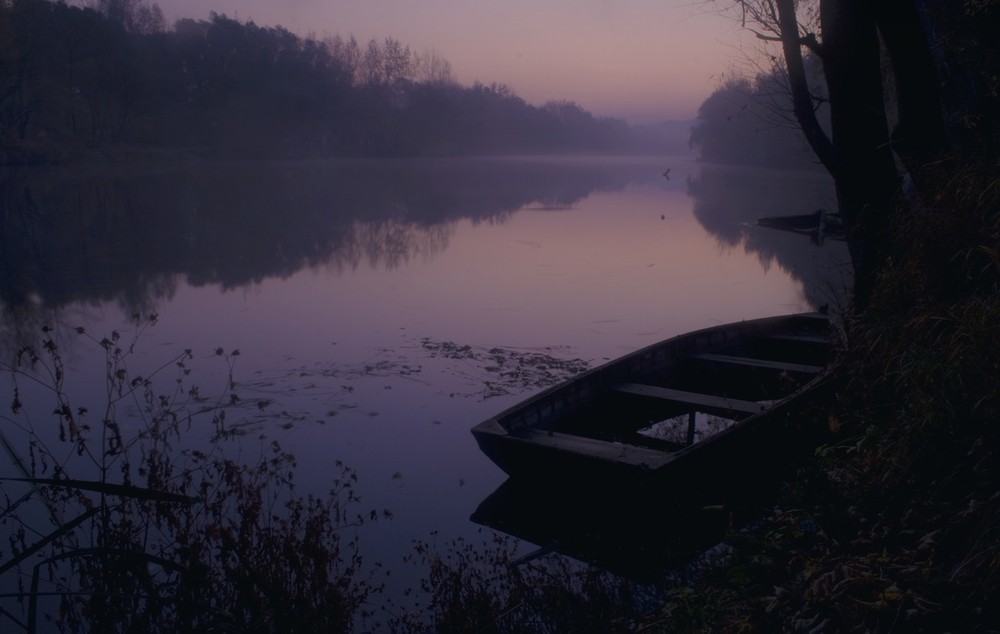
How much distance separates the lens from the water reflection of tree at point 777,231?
51.9 ft

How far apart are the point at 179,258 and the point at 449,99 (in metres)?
91.7

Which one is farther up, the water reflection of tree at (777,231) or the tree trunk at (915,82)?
the tree trunk at (915,82)

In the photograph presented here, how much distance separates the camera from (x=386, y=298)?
44.8ft

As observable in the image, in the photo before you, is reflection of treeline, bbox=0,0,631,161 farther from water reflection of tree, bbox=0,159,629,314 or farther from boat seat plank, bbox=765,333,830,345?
boat seat plank, bbox=765,333,830,345

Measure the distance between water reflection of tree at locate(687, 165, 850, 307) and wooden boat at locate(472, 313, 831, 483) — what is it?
129 centimetres

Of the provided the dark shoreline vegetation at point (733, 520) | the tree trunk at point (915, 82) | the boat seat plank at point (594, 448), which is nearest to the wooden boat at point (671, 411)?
the boat seat plank at point (594, 448)

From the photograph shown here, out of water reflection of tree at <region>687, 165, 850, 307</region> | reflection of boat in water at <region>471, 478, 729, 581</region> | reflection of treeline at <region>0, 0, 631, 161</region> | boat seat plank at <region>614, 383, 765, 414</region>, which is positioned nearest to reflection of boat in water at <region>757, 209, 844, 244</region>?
water reflection of tree at <region>687, 165, 850, 307</region>

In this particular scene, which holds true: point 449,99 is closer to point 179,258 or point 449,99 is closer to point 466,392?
point 179,258

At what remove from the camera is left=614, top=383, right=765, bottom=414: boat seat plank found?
23.3ft

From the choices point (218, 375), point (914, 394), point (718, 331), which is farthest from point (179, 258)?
point (914, 394)

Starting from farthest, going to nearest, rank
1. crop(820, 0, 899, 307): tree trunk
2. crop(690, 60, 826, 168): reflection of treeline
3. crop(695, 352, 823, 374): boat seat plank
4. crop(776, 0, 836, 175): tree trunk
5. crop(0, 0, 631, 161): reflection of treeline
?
1. crop(690, 60, 826, 168): reflection of treeline
2. crop(0, 0, 631, 161): reflection of treeline
3. crop(776, 0, 836, 175): tree trunk
4. crop(695, 352, 823, 374): boat seat plank
5. crop(820, 0, 899, 307): tree trunk

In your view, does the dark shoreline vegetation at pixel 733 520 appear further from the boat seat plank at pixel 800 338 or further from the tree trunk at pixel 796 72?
the tree trunk at pixel 796 72

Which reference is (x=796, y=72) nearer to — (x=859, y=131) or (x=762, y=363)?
(x=859, y=131)

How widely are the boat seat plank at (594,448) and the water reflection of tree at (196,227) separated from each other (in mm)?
8188
